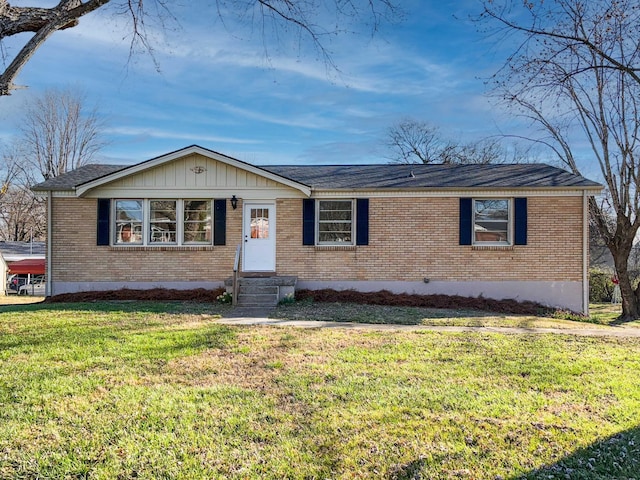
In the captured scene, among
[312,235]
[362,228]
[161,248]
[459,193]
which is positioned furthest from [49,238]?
[459,193]

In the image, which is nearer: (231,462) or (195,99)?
(231,462)

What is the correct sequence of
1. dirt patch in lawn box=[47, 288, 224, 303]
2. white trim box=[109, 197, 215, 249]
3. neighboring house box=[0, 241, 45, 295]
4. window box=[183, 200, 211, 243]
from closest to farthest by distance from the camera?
1. dirt patch in lawn box=[47, 288, 224, 303]
2. white trim box=[109, 197, 215, 249]
3. window box=[183, 200, 211, 243]
4. neighboring house box=[0, 241, 45, 295]

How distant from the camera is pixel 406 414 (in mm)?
3902

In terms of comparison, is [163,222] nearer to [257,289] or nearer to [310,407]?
[257,289]

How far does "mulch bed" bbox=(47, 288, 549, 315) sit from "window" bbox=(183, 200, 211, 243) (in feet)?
5.12

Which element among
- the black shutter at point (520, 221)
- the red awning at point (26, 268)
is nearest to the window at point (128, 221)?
the black shutter at point (520, 221)

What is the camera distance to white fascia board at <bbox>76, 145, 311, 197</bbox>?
Answer: 11.8m

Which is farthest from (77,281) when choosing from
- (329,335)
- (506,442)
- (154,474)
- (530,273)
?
(530,273)

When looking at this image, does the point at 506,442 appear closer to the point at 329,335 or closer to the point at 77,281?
the point at 329,335

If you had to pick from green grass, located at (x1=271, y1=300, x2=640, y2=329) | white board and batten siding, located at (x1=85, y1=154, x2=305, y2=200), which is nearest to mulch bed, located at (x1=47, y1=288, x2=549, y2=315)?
green grass, located at (x1=271, y1=300, x2=640, y2=329)

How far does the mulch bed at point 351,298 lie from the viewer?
11508 mm

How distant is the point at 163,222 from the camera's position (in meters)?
12.5

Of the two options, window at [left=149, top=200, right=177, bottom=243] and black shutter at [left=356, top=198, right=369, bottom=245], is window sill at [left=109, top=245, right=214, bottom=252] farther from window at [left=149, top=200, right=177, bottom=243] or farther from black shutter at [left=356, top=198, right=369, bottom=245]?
black shutter at [left=356, top=198, right=369, bottom=245]

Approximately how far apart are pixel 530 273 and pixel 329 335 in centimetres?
772
